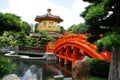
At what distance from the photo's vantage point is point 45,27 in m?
44.6

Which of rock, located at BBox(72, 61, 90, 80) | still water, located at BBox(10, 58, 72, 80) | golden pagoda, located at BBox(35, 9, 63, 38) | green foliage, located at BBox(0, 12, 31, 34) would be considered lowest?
still water, located at BBox(10, 58, 72, 80)

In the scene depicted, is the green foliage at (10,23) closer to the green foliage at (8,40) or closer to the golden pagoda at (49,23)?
the green foliage at (8,40)

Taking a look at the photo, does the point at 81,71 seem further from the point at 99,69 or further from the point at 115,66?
the point at 115,66

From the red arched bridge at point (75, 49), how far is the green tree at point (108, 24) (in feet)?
14.7

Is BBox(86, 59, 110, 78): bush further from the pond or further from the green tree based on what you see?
the pond

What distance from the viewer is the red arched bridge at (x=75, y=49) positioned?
56.8 feet

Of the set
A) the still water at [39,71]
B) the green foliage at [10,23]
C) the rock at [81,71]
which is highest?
the green foliage at [10,23]

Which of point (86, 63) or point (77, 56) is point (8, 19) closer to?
point (86, 63)

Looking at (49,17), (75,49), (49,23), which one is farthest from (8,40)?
(75,49)

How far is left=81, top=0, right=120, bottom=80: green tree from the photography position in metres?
7.81

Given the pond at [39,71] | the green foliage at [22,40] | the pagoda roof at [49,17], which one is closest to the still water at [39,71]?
the pond at [39,71]

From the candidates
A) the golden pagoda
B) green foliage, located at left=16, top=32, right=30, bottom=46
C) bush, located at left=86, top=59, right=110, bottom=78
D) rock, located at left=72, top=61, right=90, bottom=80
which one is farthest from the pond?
the golden pagoda

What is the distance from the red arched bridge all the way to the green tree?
4480 mm

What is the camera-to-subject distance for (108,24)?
10.2 m
